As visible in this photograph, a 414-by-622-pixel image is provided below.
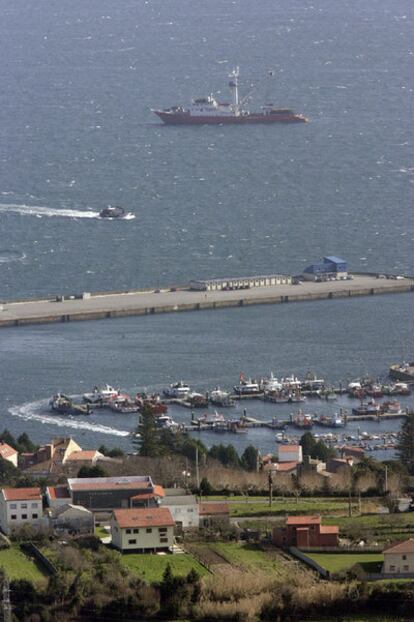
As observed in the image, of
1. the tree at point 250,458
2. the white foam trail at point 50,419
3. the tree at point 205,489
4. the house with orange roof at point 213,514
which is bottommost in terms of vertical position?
the white foam trail at point 50,419

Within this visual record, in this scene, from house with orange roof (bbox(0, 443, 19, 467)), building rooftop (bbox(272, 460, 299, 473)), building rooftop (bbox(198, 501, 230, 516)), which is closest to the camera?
building rooftop (bbox(198, 501, 230, 516))

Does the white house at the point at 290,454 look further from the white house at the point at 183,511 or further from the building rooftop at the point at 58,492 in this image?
the white house at the point at 183,511

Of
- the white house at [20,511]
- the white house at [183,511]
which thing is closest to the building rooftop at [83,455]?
the white house at [20,511]

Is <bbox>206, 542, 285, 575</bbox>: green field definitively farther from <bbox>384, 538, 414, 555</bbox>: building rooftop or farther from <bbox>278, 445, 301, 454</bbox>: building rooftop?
<bbox>278, 445, 301, 454</bbox>: building rooftop

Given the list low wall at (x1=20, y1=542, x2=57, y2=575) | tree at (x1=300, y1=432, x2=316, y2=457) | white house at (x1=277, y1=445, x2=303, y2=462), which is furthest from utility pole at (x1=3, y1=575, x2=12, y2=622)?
tree at (x1=300, y1=432, x2=316, y2=457)

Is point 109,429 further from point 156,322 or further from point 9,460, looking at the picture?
point 156,322

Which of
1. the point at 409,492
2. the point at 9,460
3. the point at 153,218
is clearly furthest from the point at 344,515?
the point at 153,218

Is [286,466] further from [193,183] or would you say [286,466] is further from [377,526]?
[193,183]
